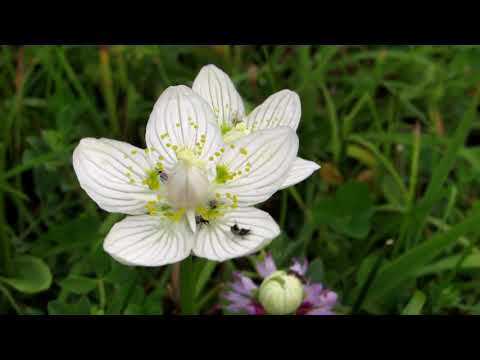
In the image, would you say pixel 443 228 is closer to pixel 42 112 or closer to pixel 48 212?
pixel 48 212

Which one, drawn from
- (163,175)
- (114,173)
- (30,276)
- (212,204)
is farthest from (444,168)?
(30,276)

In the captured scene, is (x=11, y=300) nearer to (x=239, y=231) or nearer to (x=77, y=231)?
(x=77, y=231)

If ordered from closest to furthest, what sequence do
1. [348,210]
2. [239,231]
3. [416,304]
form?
1. [239,231]
2. [416,304]
3. [348,210]

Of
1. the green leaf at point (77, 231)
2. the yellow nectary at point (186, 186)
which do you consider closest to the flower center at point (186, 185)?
the yellow nectary at point (186, 186)

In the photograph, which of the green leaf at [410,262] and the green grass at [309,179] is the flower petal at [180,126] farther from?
the green leaf at [410,262]

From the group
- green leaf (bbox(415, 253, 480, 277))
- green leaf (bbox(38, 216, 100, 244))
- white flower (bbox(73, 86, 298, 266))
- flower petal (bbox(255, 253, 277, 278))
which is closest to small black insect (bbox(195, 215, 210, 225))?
white flower (bbox(73, 86, 298, 266))
